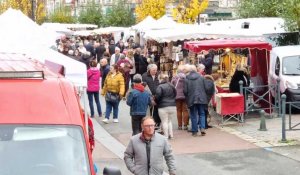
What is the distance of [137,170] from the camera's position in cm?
823

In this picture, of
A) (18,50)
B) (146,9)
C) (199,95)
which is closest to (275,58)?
(199,95)

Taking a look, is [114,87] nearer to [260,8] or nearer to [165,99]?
[165,99]

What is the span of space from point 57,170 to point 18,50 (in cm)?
735

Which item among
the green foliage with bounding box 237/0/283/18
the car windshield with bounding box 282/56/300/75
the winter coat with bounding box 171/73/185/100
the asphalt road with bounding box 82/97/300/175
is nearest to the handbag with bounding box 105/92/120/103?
the asphalt road with bounding box 82/97/300/175

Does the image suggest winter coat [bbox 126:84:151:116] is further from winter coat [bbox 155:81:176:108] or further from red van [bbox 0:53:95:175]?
red van [bbox 0:53:95:175]

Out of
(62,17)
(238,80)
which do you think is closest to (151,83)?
(238,80)

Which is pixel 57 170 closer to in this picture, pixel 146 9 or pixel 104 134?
pixel 104 134

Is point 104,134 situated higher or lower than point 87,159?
lower

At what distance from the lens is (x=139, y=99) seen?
13641 millimetres

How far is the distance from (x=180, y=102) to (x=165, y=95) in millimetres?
1636

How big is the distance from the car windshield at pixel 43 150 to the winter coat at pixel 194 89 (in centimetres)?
Answer: 863

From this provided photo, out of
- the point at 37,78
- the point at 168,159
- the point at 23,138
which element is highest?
the point at 37,78

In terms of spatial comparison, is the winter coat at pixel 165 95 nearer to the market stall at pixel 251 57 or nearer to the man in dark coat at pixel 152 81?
the man in dark coat at pixel 152 81

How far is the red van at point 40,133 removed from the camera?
6227mm
